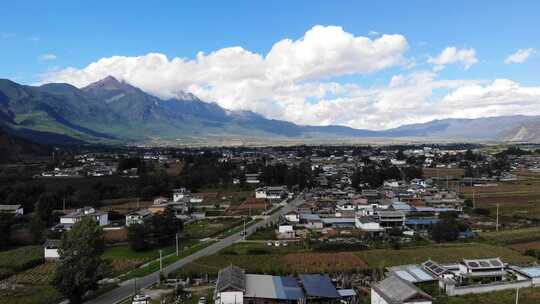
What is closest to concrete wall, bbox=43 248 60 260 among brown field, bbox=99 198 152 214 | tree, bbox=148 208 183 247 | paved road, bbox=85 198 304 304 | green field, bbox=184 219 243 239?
tree, bbox=148 208 183 247

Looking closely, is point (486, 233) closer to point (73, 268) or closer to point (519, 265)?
point (519, 265)

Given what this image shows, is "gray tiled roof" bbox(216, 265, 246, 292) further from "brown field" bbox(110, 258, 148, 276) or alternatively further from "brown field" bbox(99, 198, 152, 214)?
"brown field" bbox(99, 198, 152, 214)

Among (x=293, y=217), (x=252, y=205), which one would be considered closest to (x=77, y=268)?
(x=293, y=217)

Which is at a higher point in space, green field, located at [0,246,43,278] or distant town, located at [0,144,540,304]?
distant town, located at [0,144,540,304]

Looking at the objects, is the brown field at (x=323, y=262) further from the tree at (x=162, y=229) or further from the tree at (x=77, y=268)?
the tree at (x=77, y=268)

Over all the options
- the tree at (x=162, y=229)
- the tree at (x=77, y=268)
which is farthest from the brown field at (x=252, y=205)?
the tree at (x=77, y=268)

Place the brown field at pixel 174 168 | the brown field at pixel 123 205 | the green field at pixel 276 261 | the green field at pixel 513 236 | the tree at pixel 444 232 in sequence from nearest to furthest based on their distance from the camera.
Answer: the green field at pixel 276 261, the green field at pixel 513 236, the tree at pixel 444 232, the brown field at pixel 123 205, the brown field at pixel 174 168
